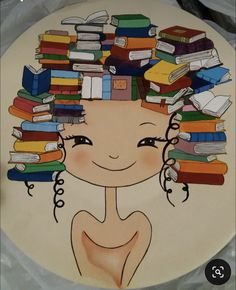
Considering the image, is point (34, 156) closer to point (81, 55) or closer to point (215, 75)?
point (81, 55)

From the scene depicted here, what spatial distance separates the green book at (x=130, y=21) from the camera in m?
0.66

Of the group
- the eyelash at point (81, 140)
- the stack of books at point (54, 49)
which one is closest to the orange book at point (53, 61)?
the stack of books at point (54, 49)

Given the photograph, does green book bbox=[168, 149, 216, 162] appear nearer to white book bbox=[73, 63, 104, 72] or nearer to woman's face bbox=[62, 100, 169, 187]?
woman's face bbox=[62, 100, 169, 187]

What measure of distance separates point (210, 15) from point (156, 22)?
0.13 metres

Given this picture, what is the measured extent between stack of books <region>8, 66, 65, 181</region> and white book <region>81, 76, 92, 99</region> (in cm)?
4

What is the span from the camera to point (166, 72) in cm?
63

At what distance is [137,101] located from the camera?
63 cm

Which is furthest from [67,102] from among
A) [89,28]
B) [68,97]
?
[89,28]

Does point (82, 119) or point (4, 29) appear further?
point (4, 29)

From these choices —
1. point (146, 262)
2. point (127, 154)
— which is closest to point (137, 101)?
point (127, 154)

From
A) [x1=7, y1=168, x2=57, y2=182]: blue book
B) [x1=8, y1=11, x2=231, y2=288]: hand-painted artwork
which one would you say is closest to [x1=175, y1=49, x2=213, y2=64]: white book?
[x1=8, y1=11, x2=231, y2=288]: hand-painted artwork

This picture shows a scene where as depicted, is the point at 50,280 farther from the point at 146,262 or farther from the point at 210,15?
the point at 210,15

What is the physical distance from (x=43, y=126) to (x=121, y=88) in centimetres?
11

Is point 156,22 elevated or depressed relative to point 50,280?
elevated
